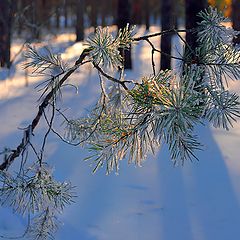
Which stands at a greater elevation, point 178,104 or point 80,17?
point 80,17

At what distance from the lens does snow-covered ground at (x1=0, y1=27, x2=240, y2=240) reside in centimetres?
307

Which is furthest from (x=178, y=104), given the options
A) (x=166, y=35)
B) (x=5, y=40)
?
(x=5, y=40)

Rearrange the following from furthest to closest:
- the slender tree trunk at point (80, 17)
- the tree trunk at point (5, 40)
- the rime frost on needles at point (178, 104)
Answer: the slender tree trunk at point (80, 17)
the tree trunk at point (5, 40)
the rime frost on needles at point (178, 104)

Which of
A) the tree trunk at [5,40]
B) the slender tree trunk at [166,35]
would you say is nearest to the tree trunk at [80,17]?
the tree trunk at [5,40]

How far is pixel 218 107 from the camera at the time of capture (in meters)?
1.50

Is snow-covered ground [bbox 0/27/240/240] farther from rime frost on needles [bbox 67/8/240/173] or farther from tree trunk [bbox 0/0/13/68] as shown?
tree trunk [bbox 0/0/13/68]

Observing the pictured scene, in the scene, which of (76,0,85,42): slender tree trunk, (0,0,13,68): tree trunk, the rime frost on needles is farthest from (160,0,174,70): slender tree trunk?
the rime frost on needles

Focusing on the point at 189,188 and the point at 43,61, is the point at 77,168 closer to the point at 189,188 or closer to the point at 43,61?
the point at 189,188

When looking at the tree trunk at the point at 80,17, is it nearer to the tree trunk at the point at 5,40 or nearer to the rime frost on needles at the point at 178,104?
the tree trunk at the point at 5,40

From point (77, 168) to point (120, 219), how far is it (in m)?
1.06

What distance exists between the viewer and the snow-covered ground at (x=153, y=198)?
307cm

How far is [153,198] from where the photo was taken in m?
3.60

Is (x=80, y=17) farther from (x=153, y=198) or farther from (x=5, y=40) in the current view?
(x=153, y=198)

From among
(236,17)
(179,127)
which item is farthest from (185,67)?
(236,17)
